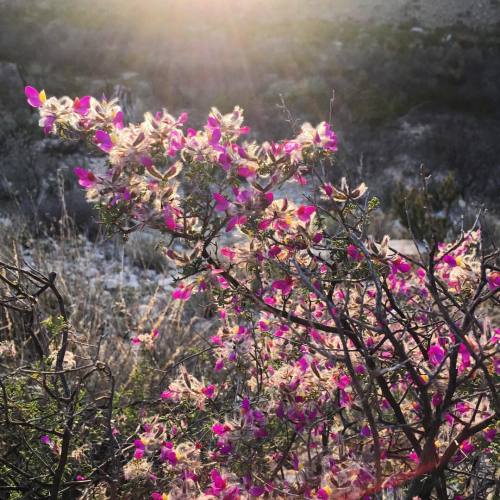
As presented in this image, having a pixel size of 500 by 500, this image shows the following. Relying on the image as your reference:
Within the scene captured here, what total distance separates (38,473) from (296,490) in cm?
96

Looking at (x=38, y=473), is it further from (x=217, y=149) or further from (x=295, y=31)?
(x=295, y=31)

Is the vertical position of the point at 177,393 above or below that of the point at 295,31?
below

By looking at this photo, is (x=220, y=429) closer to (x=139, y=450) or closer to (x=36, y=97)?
(x=139, y=450)

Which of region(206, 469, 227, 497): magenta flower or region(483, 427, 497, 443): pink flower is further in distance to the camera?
region(483, 427, 497, 443): pink flower

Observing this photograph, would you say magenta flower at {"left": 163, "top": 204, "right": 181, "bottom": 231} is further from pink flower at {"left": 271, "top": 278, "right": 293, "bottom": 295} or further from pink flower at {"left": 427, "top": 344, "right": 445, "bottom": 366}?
pink flower at {"left": 427, "top": 344, "right": 445, "bottom": 366}

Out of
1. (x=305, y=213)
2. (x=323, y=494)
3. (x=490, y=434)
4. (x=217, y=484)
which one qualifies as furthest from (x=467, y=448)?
(x=305, y=213)

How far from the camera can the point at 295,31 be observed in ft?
63.5

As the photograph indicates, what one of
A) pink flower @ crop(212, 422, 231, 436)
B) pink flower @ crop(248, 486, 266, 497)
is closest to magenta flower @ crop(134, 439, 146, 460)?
pink flower @ crop(212, 422, 231, 436)

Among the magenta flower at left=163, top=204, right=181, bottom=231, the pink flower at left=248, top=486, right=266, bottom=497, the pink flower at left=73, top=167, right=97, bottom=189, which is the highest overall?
the pink flower at left=73, top=167, right=97, bottom=189

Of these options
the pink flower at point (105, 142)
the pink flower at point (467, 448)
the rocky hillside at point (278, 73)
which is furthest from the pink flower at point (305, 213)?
the rocky hillside at point (278, 73)

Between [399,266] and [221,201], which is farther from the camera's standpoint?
[399,266]

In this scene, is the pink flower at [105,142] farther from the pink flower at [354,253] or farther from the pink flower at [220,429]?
the pink flower at [220,429]

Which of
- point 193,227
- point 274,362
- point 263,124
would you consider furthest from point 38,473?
point 263,124

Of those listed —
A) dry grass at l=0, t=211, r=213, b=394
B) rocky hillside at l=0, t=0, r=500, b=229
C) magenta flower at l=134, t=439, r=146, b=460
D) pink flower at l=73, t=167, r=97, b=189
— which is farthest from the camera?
rocky hillside at l=0, t=0, r=500, b=229
